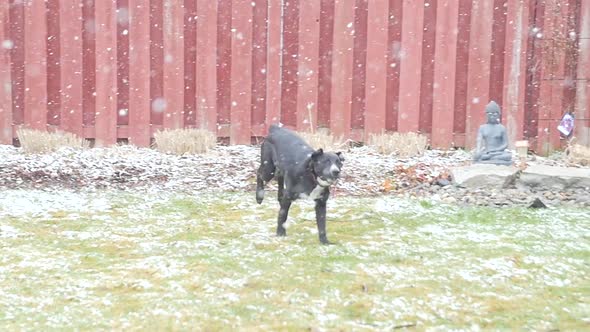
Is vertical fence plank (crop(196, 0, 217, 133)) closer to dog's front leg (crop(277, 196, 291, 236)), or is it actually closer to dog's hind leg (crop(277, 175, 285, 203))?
dog's hind leg (crop(277, 175, 285, 203))

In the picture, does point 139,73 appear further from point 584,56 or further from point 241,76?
point 584,56

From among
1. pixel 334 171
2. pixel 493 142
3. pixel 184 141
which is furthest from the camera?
pixel 184 141

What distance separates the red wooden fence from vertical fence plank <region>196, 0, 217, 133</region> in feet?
0.05

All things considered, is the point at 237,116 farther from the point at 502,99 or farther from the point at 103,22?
the point at 502,99

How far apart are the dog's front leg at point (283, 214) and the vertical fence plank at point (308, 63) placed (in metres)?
3.85

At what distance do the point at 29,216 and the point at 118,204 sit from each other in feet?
2.59

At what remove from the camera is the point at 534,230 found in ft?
18.3

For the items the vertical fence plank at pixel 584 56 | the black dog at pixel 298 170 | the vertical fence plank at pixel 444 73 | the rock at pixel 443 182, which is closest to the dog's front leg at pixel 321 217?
the black dog at pixel 298 170

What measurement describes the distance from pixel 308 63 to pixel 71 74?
289 centimetres

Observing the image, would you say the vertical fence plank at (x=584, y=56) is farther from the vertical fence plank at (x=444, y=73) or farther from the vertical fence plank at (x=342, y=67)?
the vertical fence plank at (x=342, y=67)

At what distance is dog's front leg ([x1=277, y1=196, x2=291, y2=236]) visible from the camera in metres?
5.00

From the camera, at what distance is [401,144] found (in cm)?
835

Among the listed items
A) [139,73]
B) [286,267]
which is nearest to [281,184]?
[286,267]

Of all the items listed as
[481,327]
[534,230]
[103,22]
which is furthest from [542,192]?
[103,22]
